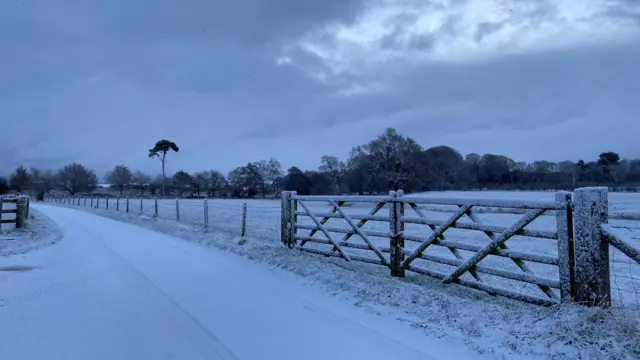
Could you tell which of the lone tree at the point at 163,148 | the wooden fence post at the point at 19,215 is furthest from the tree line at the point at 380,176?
the wooden fence post at the point at 19,215

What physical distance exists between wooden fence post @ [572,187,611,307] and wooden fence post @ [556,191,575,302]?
0.30 ft

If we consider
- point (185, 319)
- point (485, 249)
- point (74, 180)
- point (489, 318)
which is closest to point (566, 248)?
point (485, 249)

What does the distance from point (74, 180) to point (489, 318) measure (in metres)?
113

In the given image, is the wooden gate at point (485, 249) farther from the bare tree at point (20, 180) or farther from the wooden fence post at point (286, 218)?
the bare tree at point (20, 180)

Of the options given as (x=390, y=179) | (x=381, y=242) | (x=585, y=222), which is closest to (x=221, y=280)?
(x=585, y=222)

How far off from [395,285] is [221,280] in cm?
282

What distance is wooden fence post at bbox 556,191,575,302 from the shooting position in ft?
13.6

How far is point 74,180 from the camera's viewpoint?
97188 millimetres

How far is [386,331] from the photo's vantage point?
4.07m

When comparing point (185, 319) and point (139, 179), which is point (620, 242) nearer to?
point (185, 319)

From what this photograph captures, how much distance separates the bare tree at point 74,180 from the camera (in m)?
97.6

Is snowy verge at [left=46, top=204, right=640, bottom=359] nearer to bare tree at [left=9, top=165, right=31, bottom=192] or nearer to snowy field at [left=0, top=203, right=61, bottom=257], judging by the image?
snowy field at [left=0, top=203, right=61, bottom=257]

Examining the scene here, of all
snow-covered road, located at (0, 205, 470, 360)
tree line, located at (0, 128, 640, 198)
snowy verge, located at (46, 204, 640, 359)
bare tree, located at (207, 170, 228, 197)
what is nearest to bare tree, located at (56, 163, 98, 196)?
tree line, located at (0, 128, 640, 198)

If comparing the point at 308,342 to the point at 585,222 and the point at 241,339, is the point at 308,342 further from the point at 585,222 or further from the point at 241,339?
the point at 585,222
